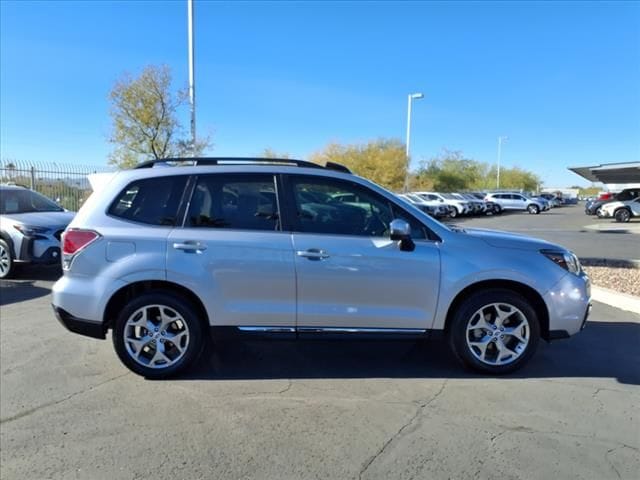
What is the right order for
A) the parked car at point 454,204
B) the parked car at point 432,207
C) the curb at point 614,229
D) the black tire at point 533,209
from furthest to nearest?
1. the black tire at point 533,209
2. the parked car at point 454,204
3. the parked car at point 432,207
4. the curb at point 614,229

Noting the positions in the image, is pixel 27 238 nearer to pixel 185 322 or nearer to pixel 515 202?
pixel 185 322

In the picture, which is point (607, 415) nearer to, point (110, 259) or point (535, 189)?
point (110, 259)

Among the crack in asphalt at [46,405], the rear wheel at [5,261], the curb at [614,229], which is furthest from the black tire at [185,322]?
the curb at [614,229]

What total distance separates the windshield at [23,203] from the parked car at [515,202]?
35937 millimetres

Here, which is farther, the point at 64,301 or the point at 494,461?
the point at 64,301

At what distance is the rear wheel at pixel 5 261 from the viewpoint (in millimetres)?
8305

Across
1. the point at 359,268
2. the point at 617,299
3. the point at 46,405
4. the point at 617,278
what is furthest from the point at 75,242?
the point at 617,278

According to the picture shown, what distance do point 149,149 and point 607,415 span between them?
18388mm

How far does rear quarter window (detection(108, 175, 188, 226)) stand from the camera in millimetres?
4129

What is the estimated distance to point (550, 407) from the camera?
3609 millimetres

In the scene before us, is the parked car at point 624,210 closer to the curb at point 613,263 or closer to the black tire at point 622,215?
the black tire at point 622,215

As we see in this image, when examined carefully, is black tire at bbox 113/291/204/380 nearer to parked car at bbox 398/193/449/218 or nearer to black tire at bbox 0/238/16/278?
black tire at bbox 0/238/16/278

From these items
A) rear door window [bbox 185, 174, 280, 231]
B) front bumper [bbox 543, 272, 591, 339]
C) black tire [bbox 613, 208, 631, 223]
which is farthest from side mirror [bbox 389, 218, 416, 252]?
black tire [bbox 613, 208, 631, 223]

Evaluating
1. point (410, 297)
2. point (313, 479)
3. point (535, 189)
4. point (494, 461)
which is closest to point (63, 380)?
point (313, 479)
